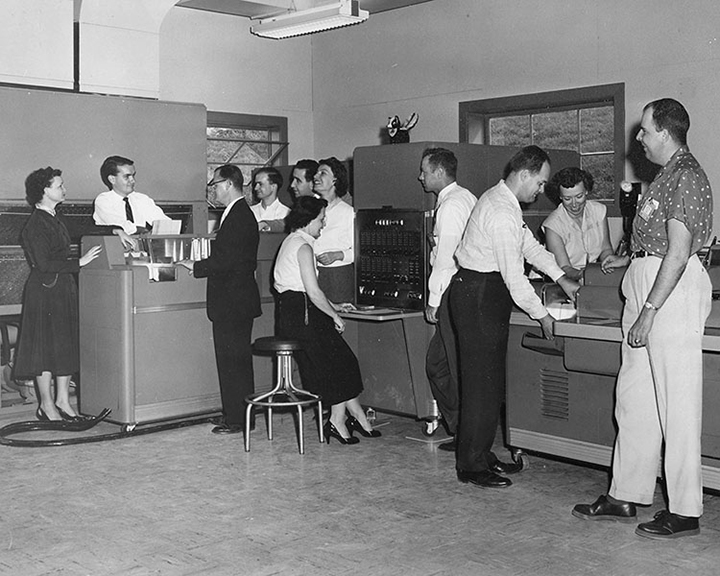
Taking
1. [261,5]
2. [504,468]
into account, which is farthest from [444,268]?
[261,5]

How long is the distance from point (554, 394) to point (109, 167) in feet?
13.4

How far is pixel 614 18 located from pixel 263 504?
478cm

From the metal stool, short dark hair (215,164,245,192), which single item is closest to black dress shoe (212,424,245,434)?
the metal stool

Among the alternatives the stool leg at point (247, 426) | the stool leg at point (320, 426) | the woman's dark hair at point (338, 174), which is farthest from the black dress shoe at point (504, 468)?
the woman's dark hair at point (338, 174)

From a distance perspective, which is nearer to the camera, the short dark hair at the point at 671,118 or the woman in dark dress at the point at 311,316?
the short dark hair at the point at 671,118

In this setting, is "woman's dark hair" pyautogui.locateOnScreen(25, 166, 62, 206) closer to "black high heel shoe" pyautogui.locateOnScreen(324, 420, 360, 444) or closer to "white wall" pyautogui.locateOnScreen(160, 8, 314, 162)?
"white wall" pyautogui.locateOnScreen(160, 8, 314, 162)

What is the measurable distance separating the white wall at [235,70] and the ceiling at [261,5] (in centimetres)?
20

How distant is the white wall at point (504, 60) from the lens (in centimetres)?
699

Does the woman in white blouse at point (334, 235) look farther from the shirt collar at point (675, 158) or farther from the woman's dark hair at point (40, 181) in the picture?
the shirt collar at point (675, 158)

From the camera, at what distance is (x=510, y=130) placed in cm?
848

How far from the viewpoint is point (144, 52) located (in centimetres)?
761

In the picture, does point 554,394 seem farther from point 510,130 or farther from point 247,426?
point 510,130

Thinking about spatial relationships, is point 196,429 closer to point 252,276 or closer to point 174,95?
point 252,276

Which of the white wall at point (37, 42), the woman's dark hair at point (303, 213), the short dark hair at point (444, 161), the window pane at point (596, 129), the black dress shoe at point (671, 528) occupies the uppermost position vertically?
the white wall at point (37, 42)
